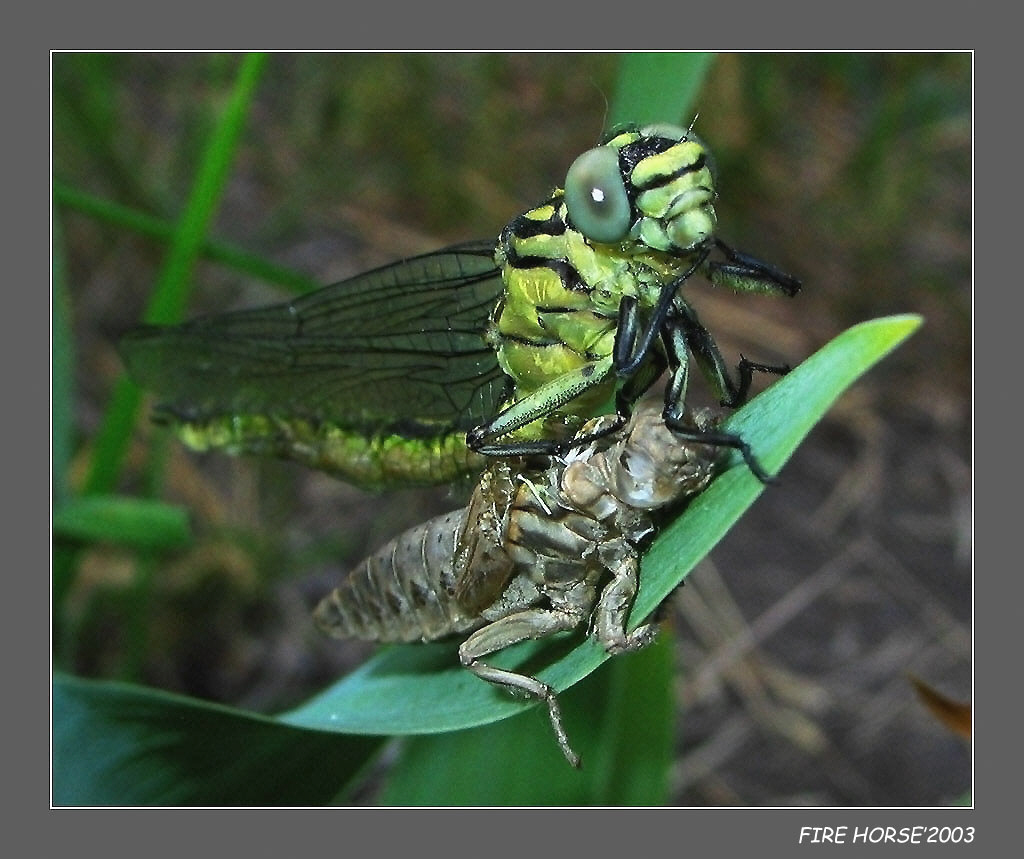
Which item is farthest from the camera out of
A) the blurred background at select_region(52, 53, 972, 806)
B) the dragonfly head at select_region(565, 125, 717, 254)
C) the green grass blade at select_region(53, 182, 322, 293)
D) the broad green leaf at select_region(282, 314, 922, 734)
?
the blurred background at select_region(52, 53, 972, 806)

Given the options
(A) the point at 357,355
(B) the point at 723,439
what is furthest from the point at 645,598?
(A) the point at 357,355

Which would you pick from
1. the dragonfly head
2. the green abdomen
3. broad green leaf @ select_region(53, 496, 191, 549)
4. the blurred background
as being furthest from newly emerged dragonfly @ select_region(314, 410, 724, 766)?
the blurred background

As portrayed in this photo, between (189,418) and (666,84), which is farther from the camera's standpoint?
(189,418)

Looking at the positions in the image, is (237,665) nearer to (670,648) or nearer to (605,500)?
(670,648)

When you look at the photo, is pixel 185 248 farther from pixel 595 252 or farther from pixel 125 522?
pixel 595 252

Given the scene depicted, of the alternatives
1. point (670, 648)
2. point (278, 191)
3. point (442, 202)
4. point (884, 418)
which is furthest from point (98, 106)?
point (884, 418)

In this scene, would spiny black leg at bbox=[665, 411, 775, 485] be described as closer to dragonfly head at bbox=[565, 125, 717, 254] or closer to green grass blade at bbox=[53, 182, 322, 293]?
dragonfly head at bbox=[565, 125, 717, 254]

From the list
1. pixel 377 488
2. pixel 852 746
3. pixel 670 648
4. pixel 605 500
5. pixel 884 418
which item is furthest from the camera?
Answer: pixel 884 418
